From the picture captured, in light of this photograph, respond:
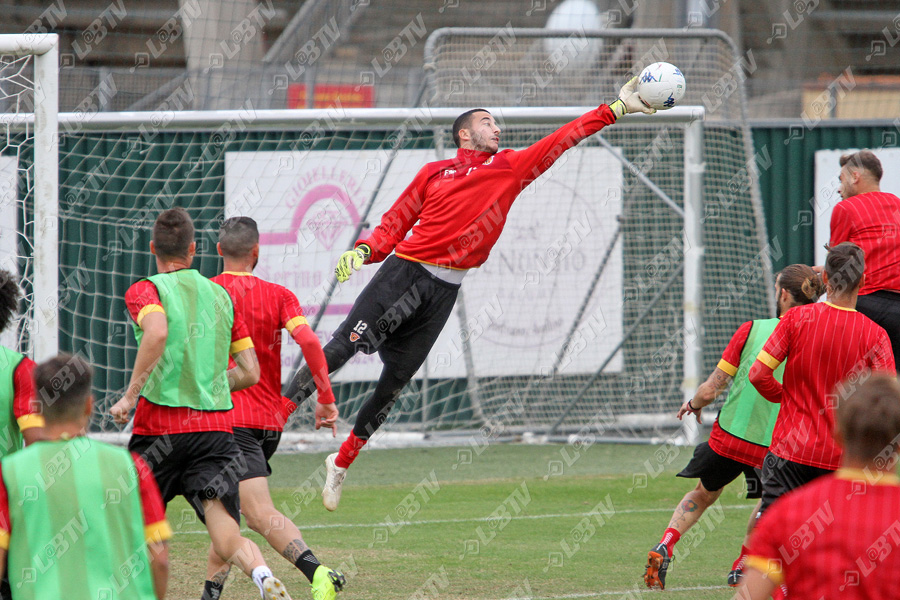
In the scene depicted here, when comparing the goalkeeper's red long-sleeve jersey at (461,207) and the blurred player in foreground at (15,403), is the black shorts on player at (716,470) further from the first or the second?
the blurred player in foreground at (15,403)

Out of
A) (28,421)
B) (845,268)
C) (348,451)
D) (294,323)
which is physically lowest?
(348,451)

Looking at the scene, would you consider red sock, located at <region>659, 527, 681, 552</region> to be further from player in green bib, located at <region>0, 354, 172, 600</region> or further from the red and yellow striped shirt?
player in green bib, located at <region>0, 354, 172, 600</region>

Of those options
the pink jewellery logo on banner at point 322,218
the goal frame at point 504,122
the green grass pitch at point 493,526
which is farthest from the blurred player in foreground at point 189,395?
the pink jewellery logo on banner at point 322,218

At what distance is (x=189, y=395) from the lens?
15.0 feet

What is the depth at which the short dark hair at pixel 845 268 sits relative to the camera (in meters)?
4.71

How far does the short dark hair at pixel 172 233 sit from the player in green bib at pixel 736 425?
2.65 m

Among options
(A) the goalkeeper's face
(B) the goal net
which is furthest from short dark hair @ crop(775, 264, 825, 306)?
(B) the goal net

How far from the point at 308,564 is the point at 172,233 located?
1699 mm

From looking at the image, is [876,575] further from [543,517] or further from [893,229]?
[543,517]

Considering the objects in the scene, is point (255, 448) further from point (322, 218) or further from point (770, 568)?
point (322, 218)

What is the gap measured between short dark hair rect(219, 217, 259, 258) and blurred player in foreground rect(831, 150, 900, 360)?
373cm

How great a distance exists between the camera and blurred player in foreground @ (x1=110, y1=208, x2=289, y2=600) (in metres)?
4.55

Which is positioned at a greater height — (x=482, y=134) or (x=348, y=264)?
(x=482, y=134)

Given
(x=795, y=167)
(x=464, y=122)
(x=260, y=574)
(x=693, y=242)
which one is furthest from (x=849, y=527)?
(x=795, y=167)
